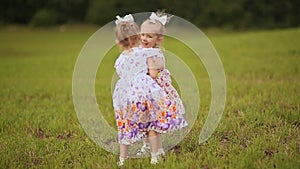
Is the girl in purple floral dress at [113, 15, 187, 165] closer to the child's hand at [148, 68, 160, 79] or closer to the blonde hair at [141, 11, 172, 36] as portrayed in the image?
the child's hand at [148, 68, 160, 79]

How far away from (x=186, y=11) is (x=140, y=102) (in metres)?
40.3

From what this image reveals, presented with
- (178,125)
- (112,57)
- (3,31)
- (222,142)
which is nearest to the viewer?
(178,125)

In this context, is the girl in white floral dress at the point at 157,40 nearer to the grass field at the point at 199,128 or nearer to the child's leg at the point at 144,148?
the child's leg at the point at 144,148

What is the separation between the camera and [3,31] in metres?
39.2

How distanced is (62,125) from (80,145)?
1.03 meters

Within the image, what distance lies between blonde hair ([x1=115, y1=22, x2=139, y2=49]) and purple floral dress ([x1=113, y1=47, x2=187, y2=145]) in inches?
3.0

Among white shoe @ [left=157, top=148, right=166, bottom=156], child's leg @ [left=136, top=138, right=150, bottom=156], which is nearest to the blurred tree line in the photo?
child's leg @ [left=136, top=138, right=150, bottom=156]

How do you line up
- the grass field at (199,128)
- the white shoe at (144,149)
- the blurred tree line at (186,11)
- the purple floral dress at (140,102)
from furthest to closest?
the blurred tree line at (186,11), the white shoe at (144,149), the grass field at (199,128), the purple floral dress at (140,102)

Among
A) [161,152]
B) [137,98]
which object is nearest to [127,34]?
[137,98]

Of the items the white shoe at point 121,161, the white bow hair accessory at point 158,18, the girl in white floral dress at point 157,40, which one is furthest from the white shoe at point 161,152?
the white bow hair accessory at point 158,18

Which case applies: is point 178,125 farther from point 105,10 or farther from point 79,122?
point 105,10

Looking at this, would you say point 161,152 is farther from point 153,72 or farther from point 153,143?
point 153,72

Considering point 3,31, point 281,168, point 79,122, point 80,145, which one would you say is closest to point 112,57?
point 79,122

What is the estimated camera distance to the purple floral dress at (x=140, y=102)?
4109 mm
